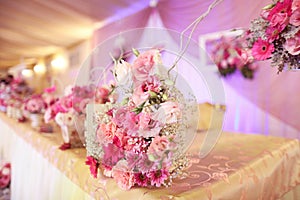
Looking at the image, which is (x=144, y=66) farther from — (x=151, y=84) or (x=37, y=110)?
(x=37, y=110)

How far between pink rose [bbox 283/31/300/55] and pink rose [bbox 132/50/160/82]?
1.35ft

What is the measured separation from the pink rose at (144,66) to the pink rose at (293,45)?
0.41 meters

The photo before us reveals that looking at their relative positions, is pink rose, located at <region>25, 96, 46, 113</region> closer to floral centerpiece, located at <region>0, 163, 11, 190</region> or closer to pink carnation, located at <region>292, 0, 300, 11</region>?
floral centerpiece, located at <region>0, 163, 11, 190</region>

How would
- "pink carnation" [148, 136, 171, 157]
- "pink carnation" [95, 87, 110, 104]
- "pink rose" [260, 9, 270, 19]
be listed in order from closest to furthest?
"pink carnation" [148, 136, 171, 157], "pink rose" [260, 9, 270, 19], "pink carnation" [95, 87, 110, 104]

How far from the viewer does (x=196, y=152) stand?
4.03 feet

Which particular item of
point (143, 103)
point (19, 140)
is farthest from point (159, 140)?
point (19, 140)

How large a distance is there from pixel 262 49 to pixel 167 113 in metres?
0.41

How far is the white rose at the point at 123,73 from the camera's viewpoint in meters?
0.71

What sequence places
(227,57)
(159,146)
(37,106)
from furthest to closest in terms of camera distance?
(227,57) → (37,106) → (159,146)

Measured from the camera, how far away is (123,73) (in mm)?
720

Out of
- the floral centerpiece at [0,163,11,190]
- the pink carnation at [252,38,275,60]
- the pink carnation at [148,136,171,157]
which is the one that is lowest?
the floral centerpiece at [0,163,11,190]

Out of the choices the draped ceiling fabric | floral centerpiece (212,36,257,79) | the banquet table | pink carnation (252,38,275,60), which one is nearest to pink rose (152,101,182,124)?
the banquet table

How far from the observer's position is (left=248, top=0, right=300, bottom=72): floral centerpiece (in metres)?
0.73

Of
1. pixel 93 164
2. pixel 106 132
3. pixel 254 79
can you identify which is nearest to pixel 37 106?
pixel 93 164
